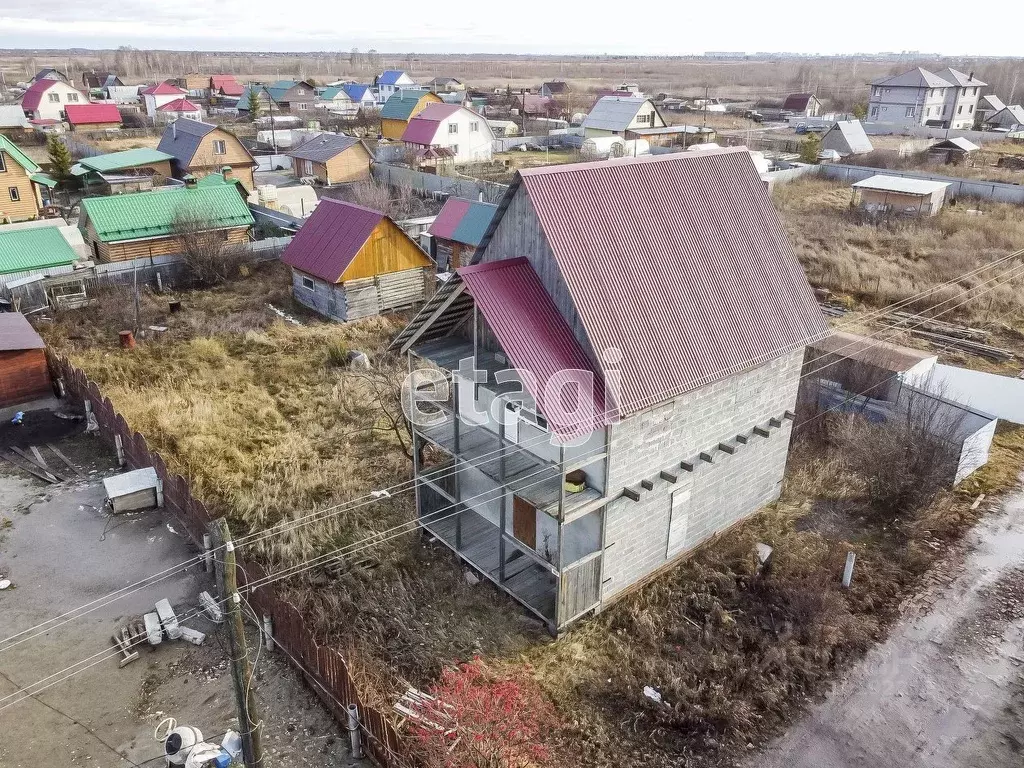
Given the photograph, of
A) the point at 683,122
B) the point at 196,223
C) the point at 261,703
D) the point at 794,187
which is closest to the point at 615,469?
the point at 261,703

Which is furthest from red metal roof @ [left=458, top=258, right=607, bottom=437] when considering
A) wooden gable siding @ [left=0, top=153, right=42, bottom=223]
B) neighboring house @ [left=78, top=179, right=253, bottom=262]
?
wooden gable siding @ [left=0, top=153, right=42, bottom=223]

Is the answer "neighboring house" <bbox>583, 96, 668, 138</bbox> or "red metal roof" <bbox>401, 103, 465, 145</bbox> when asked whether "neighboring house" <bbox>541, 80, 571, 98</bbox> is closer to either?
"neighboring house" <bbox>583, 96, 668, 138</bbox>


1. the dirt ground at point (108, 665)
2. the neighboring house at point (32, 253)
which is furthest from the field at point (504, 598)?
the neighboring house at point (32, 253)

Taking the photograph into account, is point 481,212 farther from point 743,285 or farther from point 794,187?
point 794,187

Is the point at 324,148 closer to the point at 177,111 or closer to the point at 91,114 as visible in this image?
the point at 91,114

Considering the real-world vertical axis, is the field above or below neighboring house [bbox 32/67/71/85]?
below

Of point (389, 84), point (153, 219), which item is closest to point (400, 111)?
point (389, 84)

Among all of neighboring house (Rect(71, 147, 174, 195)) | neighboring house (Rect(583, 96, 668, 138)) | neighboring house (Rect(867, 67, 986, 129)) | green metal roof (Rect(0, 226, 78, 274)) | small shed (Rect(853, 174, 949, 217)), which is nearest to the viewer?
green metal roof (Rect(0, 226, 78, 274))

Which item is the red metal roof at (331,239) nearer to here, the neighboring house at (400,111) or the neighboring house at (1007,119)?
the neighboring house at (400,111)
